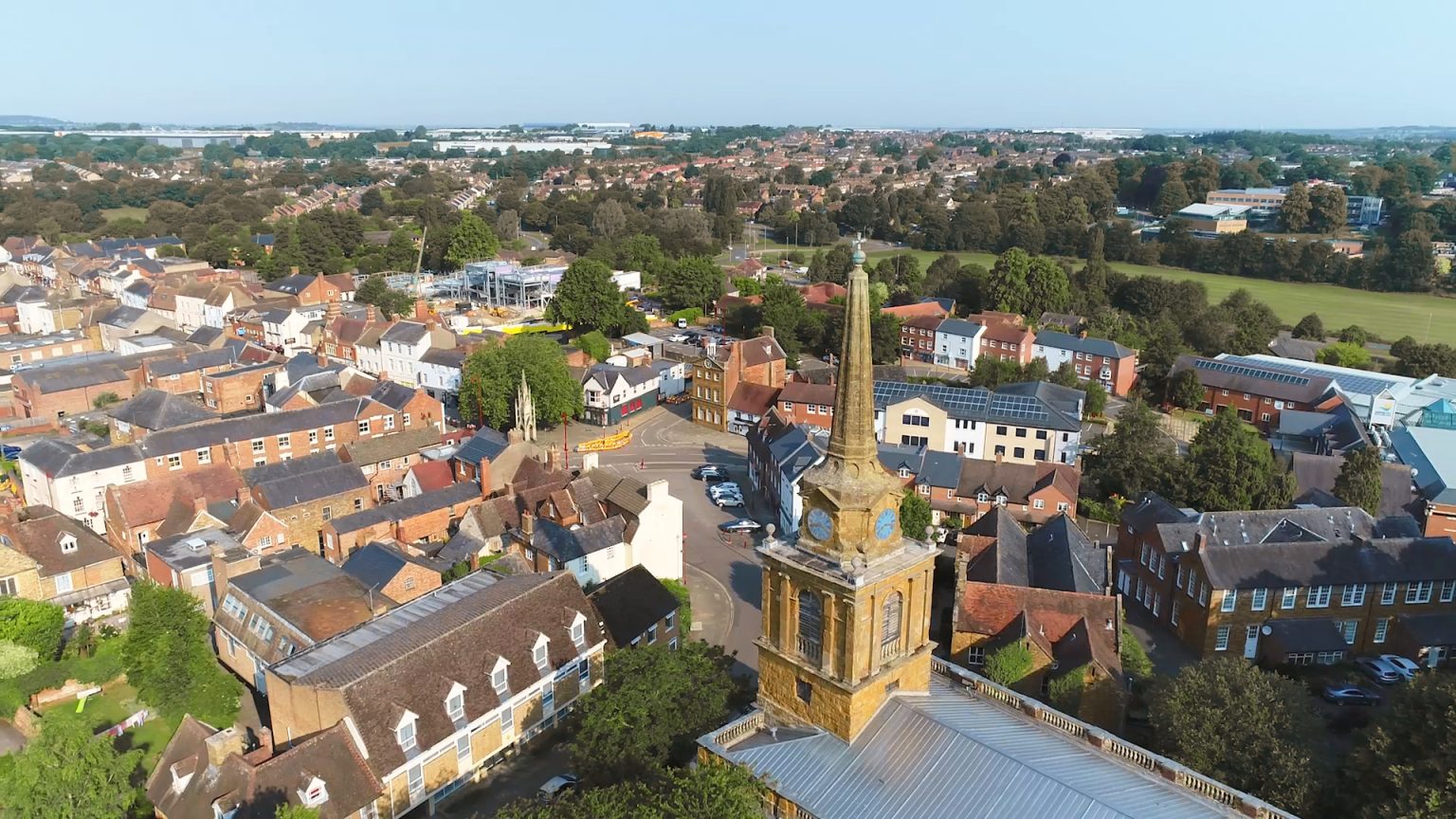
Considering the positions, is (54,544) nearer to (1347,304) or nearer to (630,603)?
(630,603)

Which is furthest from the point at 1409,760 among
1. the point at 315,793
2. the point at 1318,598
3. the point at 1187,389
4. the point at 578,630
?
the point at 1187,389

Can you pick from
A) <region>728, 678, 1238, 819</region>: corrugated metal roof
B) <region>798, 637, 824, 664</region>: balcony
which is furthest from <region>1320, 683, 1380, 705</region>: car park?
<region>798, 637, 824, 664</region>: balcony

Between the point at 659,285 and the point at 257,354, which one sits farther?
the point at 659,285

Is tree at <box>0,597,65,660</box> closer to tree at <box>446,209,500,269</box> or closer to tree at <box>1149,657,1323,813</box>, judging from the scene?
tree at <box>1149,657,1323,813</box>

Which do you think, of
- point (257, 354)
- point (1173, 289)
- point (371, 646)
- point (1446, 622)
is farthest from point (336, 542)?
point (1173, 289)

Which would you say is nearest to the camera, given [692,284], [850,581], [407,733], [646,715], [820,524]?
[850,581]

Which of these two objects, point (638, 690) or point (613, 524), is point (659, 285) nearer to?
point (613, 524)
